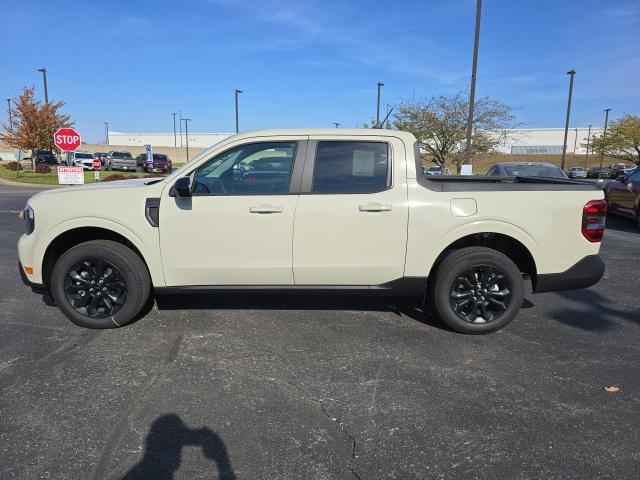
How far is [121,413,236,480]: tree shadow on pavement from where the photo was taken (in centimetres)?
246

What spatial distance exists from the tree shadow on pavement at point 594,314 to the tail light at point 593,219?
985mm

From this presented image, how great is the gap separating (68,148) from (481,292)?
17.9 meters

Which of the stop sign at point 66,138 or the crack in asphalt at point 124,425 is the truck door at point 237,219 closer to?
the crack in asphalt at point 124,425

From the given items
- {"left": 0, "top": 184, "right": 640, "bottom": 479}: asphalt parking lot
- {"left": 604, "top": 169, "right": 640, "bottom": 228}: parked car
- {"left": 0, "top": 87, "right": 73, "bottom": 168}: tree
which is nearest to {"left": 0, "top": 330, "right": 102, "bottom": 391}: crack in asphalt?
{"left": 0, "top": 184, "right": 640, "bottom": 479}: asphalt parking lot

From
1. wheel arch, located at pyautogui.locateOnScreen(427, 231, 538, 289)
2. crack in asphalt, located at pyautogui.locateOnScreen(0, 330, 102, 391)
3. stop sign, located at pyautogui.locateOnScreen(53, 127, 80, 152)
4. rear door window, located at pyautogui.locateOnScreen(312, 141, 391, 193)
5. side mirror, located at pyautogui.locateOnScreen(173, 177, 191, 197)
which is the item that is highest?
stop sign, located at pyautogui.locateOnScreen(53, 127, 80, 152)

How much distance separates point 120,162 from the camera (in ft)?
129

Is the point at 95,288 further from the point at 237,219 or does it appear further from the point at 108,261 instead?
the point at 237,219

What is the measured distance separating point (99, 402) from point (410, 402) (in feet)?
6.78

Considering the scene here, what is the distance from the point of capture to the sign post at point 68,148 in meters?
17.1

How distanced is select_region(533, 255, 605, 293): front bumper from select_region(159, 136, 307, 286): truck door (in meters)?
2.34

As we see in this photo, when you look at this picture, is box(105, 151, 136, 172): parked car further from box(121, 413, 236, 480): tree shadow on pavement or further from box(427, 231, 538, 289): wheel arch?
box(121, 413, 236, 480): tree shadow on pavement

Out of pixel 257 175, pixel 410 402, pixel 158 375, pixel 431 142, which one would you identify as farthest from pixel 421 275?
pixel 431 142

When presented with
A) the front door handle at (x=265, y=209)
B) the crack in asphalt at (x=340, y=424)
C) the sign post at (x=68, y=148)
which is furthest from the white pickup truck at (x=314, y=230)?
the sign post at (x=68, y=148)

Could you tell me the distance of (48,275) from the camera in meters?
4.44
